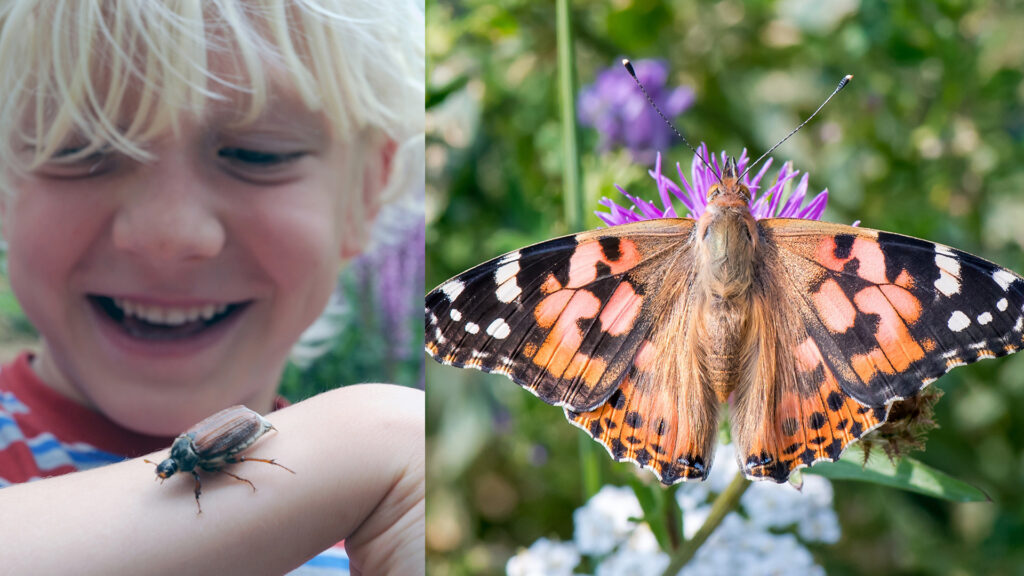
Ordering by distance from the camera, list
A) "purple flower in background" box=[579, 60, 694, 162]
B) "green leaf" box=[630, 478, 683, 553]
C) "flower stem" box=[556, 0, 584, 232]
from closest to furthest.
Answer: "green leaf" box=[630, 478, 683, 553] < "flower stem" box=[556, 0, 584, 232] < "purple flower in background" box=[579, 60, 694, 162]

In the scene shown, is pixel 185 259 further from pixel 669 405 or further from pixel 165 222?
pixel 669 405

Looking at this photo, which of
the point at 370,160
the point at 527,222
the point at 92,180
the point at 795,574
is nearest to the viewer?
the point at 92,180

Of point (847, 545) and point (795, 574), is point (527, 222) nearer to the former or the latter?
point (795, 574)

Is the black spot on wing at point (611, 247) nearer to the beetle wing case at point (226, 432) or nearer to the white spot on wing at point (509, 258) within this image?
the white spot on wing at point (509, 258)

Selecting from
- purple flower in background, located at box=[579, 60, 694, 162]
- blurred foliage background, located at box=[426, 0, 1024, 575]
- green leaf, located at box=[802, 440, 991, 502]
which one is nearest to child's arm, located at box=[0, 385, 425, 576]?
green leaf, located at box=[802, 440, 991, 502]

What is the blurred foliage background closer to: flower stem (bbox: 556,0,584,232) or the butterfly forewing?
flower stem (bbox: 556,0,584,232)

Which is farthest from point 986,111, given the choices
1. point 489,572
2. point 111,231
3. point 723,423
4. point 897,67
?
point 111,231
